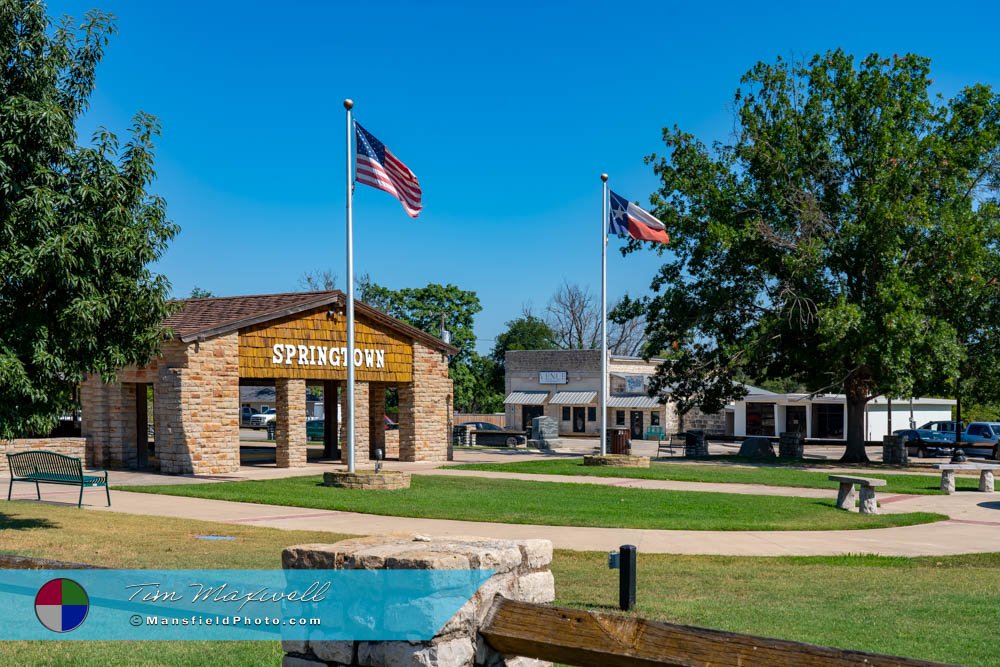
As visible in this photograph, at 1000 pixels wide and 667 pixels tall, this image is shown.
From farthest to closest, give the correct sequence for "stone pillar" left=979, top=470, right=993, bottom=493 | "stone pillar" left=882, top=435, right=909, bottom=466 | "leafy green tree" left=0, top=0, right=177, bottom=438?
"stone pillar" left=882, top=435, right=909, bottom=466 < "stone pillar" left=979, top=470, right=993, bottom=493 < "leafy green tree" left=0, top=0, right=177, bottom=438

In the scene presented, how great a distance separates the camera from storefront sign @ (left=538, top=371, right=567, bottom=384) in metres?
61.6

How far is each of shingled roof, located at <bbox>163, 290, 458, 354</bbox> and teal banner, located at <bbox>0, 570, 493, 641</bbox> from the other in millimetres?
18624

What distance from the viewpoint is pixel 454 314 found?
2527 inches

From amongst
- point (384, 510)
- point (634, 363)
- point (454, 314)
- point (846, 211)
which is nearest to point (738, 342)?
point (846, 211)

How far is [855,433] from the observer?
35688mm

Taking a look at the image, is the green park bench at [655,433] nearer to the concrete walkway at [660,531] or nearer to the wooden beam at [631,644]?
the concrete walkway at [660,531]

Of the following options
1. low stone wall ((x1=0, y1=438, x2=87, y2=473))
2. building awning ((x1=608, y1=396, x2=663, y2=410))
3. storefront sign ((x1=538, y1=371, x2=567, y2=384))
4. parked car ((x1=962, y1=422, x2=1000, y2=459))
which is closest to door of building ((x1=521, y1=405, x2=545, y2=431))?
storefront sign ((x1=538, y1=371, x2=567, y2=384))

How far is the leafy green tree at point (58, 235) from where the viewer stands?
12273 mm

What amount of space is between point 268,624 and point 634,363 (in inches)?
2296

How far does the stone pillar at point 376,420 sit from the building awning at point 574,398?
27.6 meters

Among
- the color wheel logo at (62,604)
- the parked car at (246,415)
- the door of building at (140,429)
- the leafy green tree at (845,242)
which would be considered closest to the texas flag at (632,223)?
the leafy green tree at (845,242)

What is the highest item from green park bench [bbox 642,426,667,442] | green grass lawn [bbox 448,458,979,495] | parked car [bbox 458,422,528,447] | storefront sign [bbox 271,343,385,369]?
storefront sign [bbox 271,343,385,369]

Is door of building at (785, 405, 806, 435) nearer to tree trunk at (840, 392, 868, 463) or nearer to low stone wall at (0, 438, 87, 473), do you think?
tree trunk at (840, 392, 868, 463)

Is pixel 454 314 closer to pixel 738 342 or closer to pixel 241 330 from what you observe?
pixel 738 342
